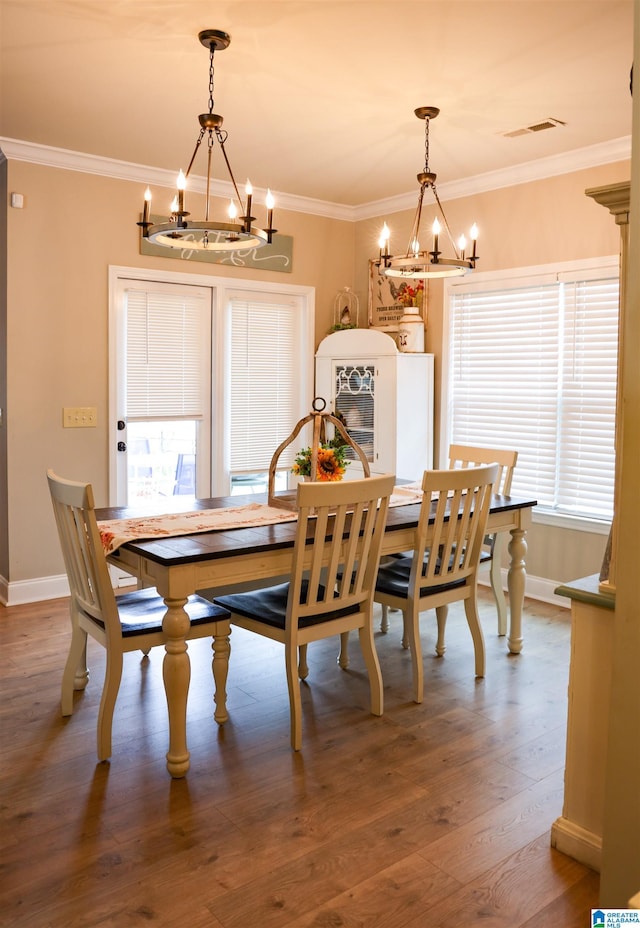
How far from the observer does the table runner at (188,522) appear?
2.77 m

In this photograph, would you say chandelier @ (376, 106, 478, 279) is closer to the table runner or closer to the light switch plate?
the table runner

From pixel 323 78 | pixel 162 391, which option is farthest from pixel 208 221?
pixel 162 391

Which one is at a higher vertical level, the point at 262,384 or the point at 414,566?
the point at 262,384

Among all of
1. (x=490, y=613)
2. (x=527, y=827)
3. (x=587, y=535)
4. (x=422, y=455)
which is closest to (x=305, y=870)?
(x=527, y=827)

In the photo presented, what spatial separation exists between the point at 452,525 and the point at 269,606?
0.85 meters

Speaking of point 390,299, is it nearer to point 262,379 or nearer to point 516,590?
point 262,379

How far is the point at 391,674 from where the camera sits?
136 inches

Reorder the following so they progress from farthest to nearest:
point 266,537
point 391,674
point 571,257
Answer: point 571,257 → point 391,674 → point 266,537

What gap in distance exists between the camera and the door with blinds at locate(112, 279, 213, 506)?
477 centimetres

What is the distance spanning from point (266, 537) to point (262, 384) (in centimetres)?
277

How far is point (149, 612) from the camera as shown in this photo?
9.27ft

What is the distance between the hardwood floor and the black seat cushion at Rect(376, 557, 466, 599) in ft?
1.45

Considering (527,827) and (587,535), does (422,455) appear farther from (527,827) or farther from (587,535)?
(527,827)

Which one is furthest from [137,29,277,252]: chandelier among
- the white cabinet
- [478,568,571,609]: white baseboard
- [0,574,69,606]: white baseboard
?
[478,568,571,609]: white baseboard
